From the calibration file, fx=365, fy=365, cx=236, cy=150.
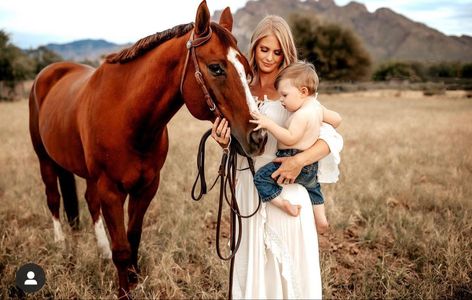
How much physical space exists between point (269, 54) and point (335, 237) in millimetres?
2309

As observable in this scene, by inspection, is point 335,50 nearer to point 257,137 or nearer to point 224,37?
point 224,37

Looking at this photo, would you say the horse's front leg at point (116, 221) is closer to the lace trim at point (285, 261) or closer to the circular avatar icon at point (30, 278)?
the circular avatar icon at point (30, 278)

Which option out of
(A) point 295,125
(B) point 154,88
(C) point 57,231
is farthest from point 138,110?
(C) point 57,231

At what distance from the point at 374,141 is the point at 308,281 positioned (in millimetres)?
7198

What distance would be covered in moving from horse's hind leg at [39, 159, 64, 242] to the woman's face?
2793 mm

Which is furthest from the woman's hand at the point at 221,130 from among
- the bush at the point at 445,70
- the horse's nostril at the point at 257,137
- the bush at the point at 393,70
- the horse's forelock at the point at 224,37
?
the bush at the point at 393,70

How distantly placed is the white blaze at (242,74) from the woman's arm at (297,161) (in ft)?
1.08

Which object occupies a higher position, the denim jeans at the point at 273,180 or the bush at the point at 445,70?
the bush at the point at 445,70

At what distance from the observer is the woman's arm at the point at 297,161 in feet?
6.28

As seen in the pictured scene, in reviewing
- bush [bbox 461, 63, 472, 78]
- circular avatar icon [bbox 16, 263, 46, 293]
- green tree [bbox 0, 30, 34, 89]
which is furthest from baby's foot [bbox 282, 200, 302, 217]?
green tree [bbox 0, 30, 34, 89]

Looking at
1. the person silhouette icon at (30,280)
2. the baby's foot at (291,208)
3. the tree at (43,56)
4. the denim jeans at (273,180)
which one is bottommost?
the person silhouette icon at (30,280)

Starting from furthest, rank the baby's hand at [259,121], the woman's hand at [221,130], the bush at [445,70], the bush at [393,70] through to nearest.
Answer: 1. the bush at [393,70]
2. the bush at [445,70]
3. the woman's hand at [221,130]
4. the baby's hand at [259,121]

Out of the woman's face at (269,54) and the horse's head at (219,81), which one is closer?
the horse's head at (219,81)

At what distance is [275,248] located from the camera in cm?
206
